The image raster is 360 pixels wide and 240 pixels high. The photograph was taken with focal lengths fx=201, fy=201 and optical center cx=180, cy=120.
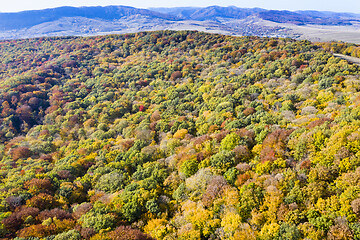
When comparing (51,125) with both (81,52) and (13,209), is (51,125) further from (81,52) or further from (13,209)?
(81,52)

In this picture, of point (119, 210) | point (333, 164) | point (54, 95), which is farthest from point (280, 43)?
point (54, 95)

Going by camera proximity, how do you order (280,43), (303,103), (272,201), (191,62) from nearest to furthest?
1. (272,201)
2. (303,103)
3. (280,43)
4. (191,62)

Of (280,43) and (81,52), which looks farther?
(81,52)

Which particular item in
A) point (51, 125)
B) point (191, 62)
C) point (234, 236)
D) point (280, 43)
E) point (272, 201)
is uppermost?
point (280, 43)

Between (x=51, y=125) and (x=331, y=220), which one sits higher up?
(x=331, y=220)

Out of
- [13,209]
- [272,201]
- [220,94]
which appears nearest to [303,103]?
[220,94]

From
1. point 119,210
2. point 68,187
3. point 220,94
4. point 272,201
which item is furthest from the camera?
point 220,94
